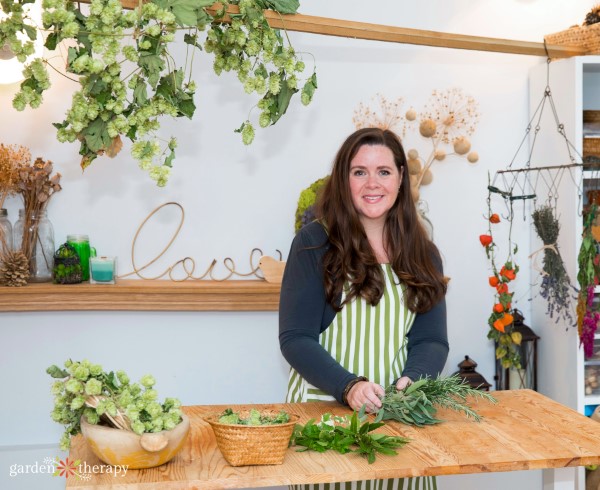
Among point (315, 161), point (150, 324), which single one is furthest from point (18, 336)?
point (315, 161)

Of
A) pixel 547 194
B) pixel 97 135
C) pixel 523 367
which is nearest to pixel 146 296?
pixel 523 367

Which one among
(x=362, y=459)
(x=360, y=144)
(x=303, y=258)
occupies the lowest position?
(x=362, y=459)

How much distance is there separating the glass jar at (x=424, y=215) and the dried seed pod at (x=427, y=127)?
12.1 inches

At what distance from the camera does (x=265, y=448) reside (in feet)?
5.40

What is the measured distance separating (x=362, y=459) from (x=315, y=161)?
2.19m

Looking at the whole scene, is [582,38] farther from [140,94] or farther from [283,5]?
[140,94]

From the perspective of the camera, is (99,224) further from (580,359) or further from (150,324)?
(580,359)

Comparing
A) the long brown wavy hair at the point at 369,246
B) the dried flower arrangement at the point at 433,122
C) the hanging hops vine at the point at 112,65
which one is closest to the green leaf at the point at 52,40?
the hanging hops vine at the point at 112,65

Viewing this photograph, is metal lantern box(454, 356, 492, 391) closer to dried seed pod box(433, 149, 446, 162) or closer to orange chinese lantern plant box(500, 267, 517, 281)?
orange chinese lantern plant box(500, 267, 517, 281)

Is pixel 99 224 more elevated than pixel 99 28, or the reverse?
pixel 99 28

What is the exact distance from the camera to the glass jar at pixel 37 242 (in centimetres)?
340

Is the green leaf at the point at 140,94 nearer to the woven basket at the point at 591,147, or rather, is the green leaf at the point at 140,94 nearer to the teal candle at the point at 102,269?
the teal candle at the point at 102,269

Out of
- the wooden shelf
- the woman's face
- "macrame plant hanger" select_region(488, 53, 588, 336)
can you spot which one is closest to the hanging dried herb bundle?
"macrame plant hanger" select_region(488, 53, 588, 336)

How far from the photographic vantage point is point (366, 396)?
6.70 feet
